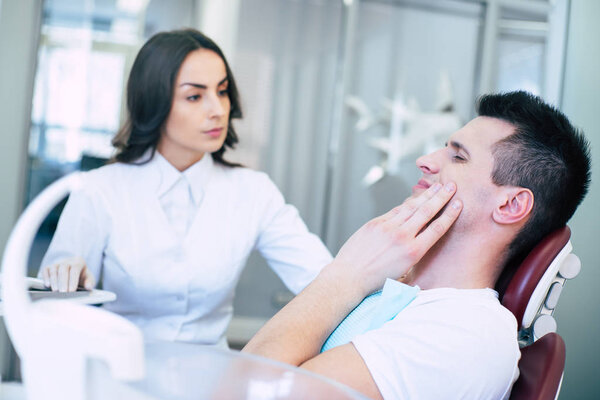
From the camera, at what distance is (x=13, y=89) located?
2.93m

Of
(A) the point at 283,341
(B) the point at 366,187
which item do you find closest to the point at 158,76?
(A) the point at 283,341

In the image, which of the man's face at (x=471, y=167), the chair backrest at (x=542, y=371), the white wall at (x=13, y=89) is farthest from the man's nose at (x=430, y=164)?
the white wall at (x=13, y=89)

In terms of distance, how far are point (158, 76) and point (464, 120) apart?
2338 millimetres

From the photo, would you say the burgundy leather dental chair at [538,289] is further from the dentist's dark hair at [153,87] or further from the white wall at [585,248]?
the dentist's dark hair at [153,87]

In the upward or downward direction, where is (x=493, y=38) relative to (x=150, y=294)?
upward

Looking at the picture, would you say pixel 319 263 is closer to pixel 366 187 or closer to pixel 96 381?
pixel 96 381

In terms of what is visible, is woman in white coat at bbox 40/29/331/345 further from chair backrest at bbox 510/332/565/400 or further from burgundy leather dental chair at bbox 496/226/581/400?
chair backrest at bbox 510/332/565/400

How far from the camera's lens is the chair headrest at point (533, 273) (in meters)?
1.06

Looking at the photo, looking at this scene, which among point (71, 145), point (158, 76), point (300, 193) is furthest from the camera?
point (300, 193)

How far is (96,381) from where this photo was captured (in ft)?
1.24

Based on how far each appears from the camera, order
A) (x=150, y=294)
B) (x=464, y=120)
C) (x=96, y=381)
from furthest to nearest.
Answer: (x=464, y=120), (x=150, y=294), (x=96, y=381)

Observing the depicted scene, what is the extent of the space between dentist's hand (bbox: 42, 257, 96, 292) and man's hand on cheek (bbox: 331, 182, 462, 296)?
549mm

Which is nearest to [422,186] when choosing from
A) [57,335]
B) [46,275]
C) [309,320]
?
[309,320]

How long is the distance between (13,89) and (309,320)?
2.53m
